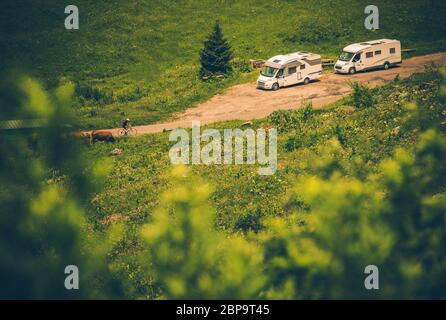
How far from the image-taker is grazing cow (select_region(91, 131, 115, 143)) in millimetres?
38906

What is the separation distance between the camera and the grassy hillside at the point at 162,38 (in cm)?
4922

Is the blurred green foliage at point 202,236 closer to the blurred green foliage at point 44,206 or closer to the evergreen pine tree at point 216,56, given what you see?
the blurred green foliage at point 44,206

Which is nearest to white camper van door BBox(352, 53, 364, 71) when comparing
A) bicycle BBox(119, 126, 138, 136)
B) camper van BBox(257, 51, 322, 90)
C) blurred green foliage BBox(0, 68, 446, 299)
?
camper van BBox(257, 51, 322, 90)

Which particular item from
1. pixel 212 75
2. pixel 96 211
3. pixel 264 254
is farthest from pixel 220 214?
pixel 212 75

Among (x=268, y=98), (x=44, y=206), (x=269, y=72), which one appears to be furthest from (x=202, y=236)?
(x=269, y=72)

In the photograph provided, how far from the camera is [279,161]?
3194cm

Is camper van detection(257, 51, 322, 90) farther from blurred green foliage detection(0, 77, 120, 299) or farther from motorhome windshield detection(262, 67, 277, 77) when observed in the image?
blurred green foliage detection(0, 77, 120, 299)

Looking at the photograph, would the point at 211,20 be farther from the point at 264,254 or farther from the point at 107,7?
the point at 264,254

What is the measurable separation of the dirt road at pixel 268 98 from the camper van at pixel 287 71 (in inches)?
20.6

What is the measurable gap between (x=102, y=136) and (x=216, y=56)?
14.3m

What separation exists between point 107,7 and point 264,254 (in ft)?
192

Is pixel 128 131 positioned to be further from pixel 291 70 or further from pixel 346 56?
pixel 346 56

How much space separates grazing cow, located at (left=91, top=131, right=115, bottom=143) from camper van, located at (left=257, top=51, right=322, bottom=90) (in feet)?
40.8

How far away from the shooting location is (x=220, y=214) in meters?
26.8
